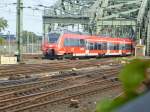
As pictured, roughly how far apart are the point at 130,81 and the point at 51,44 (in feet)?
144

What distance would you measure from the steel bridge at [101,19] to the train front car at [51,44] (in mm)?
18981

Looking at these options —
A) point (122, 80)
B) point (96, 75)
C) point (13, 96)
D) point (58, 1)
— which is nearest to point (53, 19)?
point (58, 1)

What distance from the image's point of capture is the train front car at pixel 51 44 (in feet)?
145

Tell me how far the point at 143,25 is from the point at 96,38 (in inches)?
874

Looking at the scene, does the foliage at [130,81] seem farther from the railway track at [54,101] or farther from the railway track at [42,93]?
the railway track at [54,101]

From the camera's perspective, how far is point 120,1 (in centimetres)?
8531

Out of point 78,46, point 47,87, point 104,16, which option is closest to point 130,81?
point 47,87

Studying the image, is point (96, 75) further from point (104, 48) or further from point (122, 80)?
point (104, 48)

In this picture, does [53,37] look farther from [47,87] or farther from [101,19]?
[101,19]

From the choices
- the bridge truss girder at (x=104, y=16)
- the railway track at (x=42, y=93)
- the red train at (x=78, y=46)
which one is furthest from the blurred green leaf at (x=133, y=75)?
the bridge truss girder at (x=104, y=16)

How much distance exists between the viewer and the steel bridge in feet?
227

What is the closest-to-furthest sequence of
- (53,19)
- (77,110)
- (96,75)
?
(77,110) < (96,75) < (53,19)

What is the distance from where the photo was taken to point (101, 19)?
74.0m

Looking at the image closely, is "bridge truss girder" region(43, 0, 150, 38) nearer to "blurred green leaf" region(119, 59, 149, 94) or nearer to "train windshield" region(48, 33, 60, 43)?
"train windshield" region(48, 33, 60, 43)
